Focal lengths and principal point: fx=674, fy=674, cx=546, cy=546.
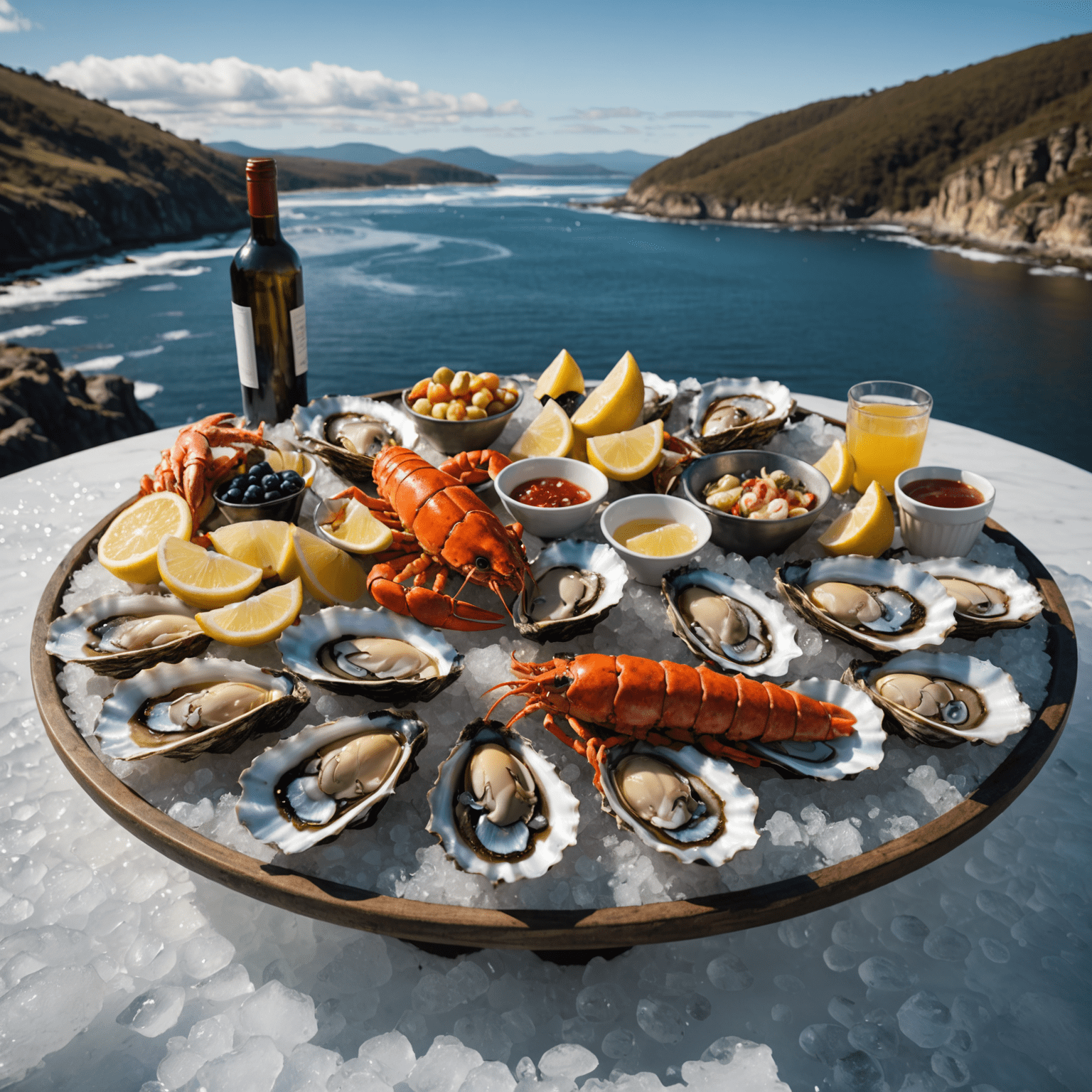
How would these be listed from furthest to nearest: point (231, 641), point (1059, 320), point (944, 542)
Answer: point (1059, 320)
point (944, 542)
point (231, 641)

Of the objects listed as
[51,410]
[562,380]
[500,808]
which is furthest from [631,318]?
[500,808]

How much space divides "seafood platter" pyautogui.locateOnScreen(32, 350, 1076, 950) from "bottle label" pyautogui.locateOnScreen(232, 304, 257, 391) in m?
0.40

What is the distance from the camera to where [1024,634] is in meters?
1.84

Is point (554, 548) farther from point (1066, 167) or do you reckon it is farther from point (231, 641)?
point (1066, 167)

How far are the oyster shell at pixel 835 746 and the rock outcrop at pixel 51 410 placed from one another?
362 inches

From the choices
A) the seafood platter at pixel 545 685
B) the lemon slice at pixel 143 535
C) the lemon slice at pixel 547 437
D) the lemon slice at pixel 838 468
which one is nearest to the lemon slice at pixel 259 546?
the seafood platter at pixel 545 685

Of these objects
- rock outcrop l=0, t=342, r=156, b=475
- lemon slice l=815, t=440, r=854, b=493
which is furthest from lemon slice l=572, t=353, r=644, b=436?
rock outcrop l=0, t=342, r=156, b=475

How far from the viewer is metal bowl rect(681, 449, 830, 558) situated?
198cm

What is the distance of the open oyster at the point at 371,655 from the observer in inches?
58.7

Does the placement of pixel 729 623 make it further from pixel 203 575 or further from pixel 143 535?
pixel 143 535

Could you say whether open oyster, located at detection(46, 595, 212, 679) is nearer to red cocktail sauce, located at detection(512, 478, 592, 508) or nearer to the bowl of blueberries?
the bowl of blueberries

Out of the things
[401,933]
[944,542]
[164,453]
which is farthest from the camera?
[164,453]

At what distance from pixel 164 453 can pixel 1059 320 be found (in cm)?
3581

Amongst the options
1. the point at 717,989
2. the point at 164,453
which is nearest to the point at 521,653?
the point at 717,989
